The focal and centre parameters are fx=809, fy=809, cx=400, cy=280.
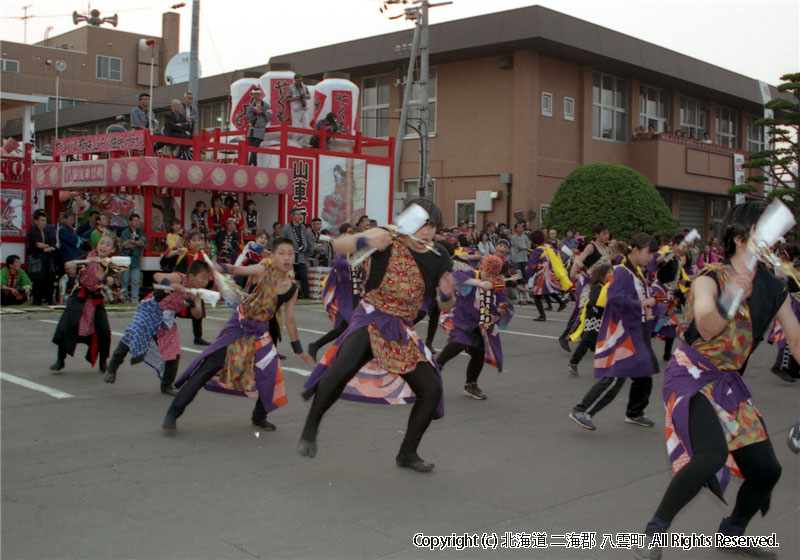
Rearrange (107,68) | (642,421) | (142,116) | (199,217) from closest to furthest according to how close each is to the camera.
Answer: (642,421) → (199,217) → (142,116) → (107,68)

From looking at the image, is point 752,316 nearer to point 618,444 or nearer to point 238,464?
point 618,444

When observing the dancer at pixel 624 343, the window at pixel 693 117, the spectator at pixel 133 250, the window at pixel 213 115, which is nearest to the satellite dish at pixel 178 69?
the window at pixel 213 115

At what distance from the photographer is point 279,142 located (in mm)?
20438

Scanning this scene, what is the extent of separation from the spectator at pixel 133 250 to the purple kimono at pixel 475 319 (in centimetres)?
951

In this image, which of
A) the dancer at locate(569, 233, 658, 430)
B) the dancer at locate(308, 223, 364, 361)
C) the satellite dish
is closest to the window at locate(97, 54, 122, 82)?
the satellite dish

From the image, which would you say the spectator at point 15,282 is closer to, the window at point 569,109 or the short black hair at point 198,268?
the short black hair at point 198,268

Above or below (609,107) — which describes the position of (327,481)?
below

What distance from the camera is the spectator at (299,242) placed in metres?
16.9

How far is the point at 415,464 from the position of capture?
5492mm

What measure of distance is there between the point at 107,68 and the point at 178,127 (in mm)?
32548

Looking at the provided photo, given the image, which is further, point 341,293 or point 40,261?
point 40,261

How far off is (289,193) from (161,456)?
13.5 meters

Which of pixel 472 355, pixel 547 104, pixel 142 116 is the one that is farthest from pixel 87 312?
pixel 547 104

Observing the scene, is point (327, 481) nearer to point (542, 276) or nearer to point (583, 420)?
point (583, 420)
